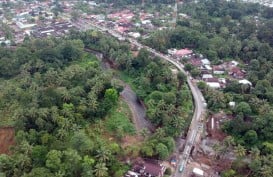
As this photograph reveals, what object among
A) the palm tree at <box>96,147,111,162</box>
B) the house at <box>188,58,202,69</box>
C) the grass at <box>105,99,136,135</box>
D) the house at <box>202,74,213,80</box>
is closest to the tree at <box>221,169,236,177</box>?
the palm tree at <box>96,147,111,162</box>

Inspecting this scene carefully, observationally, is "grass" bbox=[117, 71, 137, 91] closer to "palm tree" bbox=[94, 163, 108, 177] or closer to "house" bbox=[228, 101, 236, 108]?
"house" bbox=[228, 101, 236, 108]

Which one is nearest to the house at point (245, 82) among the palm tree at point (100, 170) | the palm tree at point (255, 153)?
the palm tree at point (255, 153)

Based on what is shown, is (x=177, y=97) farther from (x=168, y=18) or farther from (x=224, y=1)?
(x=224, y=1)

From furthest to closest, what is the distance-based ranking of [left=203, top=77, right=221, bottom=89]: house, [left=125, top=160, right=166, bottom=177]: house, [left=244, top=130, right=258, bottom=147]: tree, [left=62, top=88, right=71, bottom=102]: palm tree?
[left=203, top=77, right=221, bottom=89]: house < [left=62, top=88, right=71, bottom=102]: palm tree < [left=244, top=130, right=258, bottom=147]: tree < [left=125, top=160, right=166, bottom=177]: house

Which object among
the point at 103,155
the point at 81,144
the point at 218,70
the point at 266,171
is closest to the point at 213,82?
the point at 218,70

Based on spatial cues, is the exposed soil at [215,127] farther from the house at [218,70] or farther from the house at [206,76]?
the house at [218,70]

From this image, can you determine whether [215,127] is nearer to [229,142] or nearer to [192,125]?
[192,125]

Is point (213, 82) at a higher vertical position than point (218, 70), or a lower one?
lower
